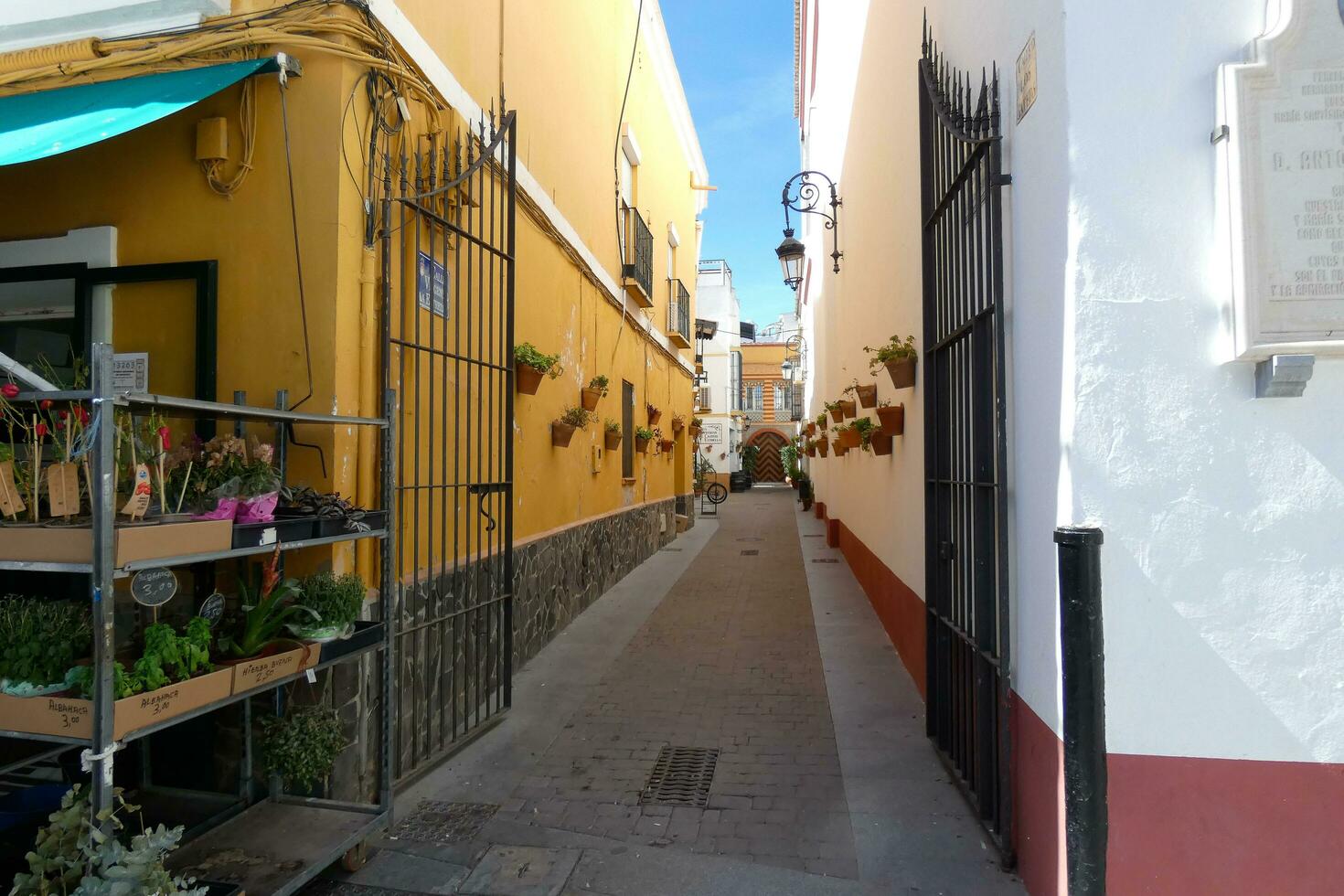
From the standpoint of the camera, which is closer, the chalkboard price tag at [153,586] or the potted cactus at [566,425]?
the chalkboard price tag at [153,586]

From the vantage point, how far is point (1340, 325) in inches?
92.9

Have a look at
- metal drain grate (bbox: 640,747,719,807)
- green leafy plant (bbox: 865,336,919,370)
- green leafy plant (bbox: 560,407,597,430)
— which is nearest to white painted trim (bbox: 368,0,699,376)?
green leafy plant (bbox: 560,407,597,430)

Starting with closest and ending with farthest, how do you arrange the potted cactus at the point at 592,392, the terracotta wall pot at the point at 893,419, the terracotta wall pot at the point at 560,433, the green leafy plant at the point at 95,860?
1. the green leafy plant at the point at 95,860
2. the terracotta wall pot at the point at 893,419
3. the terracotta wall pot at the point at 560,433
4. the potted cactus at the point at 592,392

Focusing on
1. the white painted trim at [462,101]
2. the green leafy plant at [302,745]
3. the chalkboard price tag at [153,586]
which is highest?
the white painted trim at [462,101]

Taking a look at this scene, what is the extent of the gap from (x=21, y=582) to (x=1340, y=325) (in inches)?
218

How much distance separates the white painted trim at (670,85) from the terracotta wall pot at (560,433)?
6979 mm

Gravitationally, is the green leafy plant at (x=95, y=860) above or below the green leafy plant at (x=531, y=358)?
below

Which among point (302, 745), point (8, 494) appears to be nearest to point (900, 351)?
point (302, 745)

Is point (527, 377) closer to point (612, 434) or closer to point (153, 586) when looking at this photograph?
point (153, 586)

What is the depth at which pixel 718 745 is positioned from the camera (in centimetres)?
462

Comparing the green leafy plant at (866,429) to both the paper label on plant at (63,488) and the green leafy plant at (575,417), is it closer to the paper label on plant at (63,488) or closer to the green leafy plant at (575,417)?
the green leafy plant at (575,417)

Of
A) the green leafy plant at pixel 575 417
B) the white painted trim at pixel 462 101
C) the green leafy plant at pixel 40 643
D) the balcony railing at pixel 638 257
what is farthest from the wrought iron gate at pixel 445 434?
the balcony railing at pixel 638 257

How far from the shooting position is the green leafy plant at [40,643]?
2475 millimetres

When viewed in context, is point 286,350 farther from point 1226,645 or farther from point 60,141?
point 1226,645
